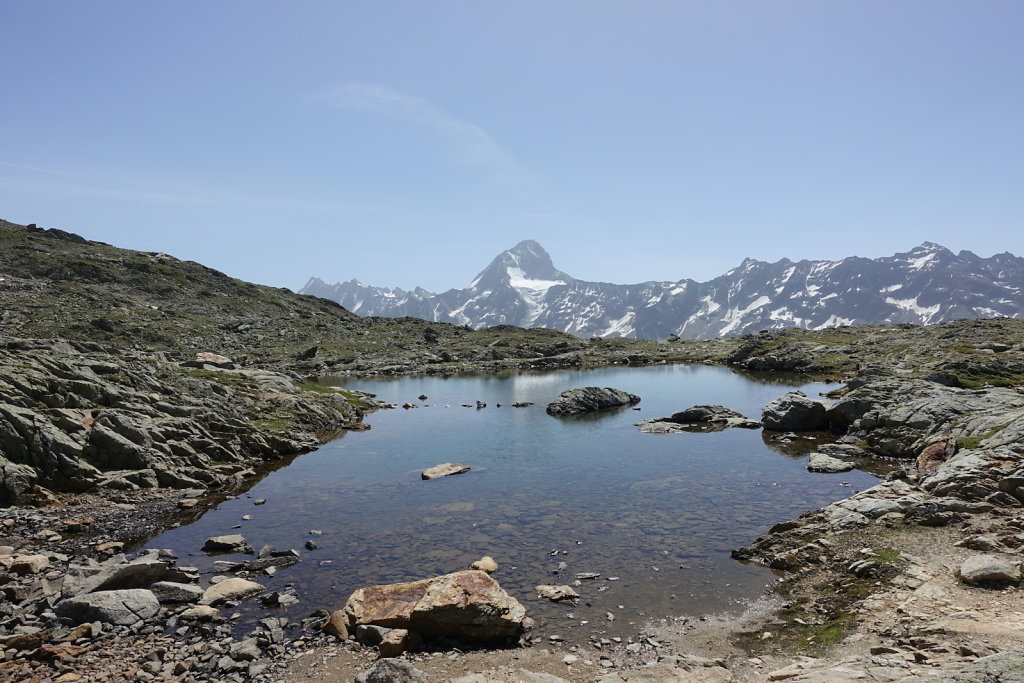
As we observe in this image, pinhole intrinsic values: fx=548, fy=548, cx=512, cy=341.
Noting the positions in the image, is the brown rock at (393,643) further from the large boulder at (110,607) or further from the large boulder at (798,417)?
the large boulder at (798,417)

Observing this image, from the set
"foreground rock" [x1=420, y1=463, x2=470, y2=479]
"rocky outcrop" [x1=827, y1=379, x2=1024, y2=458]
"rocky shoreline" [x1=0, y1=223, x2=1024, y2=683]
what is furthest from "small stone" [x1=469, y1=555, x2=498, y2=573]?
"rocky outcrop" [x1=827, y1=379, x2=1024, y2=458]

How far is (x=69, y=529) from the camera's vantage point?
1184 inches

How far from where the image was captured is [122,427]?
40.3m

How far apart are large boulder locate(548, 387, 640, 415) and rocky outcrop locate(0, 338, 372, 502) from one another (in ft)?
106

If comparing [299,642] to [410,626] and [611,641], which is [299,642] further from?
[611,641]

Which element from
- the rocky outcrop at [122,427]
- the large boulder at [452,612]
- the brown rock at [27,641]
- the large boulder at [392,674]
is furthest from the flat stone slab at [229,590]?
the rocky outcrop at [122,427]

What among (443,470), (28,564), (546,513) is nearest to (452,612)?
(546,513)

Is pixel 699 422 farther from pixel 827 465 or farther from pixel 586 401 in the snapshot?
pixel 827 465

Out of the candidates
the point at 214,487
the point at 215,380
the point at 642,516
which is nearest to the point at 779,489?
the point at 642,516

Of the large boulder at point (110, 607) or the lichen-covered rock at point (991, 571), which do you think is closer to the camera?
the lichen-covered rock at point (991, 571)

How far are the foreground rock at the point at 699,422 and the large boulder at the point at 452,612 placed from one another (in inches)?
1661

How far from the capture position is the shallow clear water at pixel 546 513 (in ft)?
78.4

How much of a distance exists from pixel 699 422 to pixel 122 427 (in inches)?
2192

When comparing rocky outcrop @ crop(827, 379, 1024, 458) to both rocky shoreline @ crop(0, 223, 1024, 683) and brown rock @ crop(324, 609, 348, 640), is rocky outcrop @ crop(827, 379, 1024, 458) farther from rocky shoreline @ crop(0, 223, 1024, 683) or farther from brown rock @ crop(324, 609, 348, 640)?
brown rock @ crop(324, 609, 348, 640)
